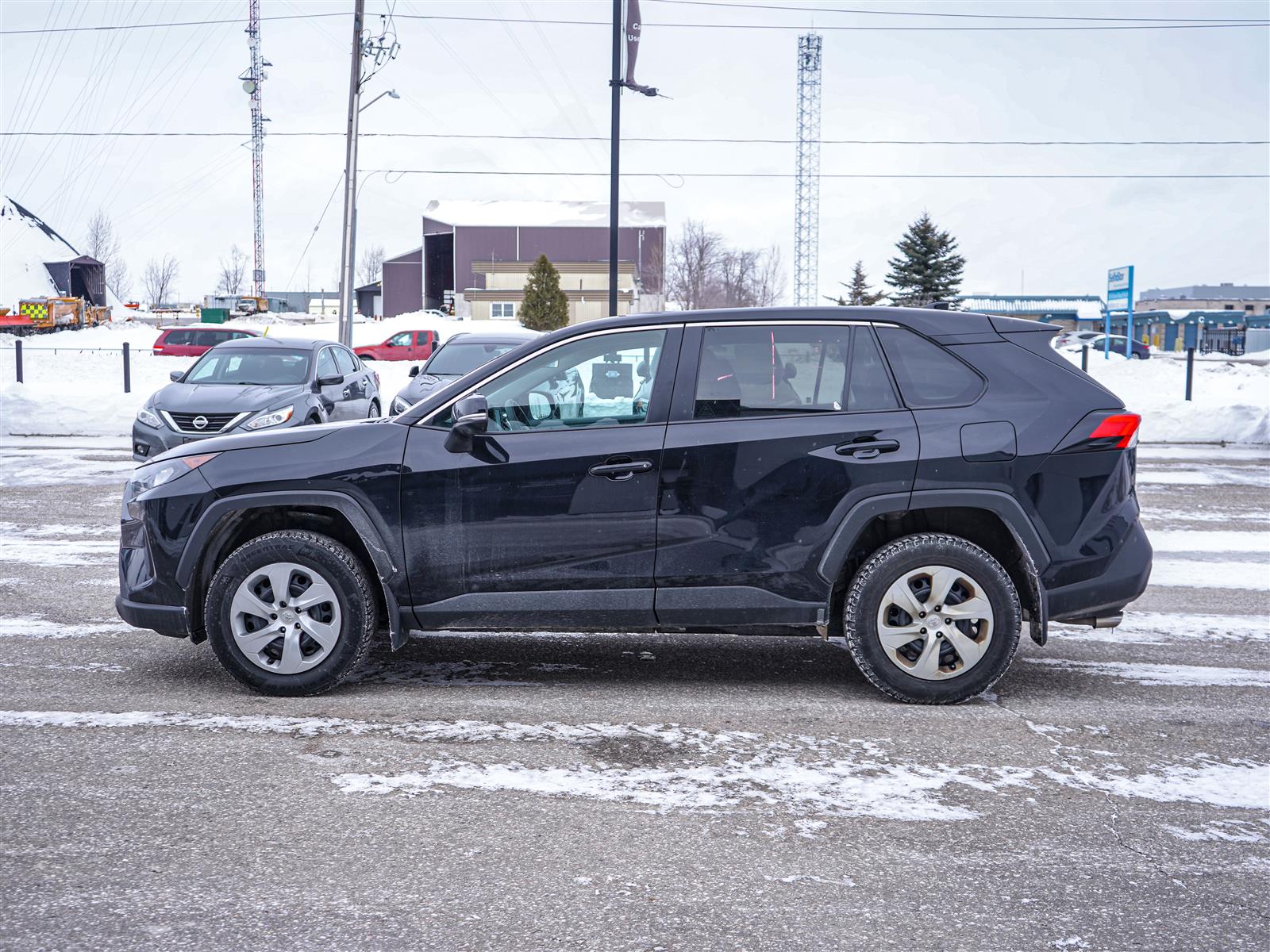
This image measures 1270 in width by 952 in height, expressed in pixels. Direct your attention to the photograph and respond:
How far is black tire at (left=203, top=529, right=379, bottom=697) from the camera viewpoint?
521cm

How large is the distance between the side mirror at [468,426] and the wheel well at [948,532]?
69.1 inches

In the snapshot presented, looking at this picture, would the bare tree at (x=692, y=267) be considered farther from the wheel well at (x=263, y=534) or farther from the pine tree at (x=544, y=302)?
the wheel well at (x=263, y=534)

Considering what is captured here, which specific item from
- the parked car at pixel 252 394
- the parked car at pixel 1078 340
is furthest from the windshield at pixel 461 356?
the parked car at pixel 1078 340

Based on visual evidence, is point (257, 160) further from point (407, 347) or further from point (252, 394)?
point (252, 394)

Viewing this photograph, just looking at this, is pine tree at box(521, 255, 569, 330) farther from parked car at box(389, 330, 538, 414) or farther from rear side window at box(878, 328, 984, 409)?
rear side window at box(878, 328, 984, 409)

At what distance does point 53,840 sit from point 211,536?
6.21 ft

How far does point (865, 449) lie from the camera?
Result: 5203mm

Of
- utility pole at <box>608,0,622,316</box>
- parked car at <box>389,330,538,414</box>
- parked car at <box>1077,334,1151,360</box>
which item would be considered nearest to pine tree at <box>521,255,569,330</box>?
parked car at <box>1077,334,1151,360</box>

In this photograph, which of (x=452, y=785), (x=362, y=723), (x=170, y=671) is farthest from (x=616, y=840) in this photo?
(x=170, y=671)

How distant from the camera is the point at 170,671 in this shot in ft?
19.0

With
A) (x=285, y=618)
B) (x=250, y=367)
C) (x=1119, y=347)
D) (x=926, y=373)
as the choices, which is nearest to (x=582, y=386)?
(x=926, y=373)

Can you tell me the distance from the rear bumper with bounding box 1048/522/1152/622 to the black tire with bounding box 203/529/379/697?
10.1ft

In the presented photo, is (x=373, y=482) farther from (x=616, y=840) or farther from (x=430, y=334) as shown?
(x=430, y=334)

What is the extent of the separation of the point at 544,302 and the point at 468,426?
50.1 meters
